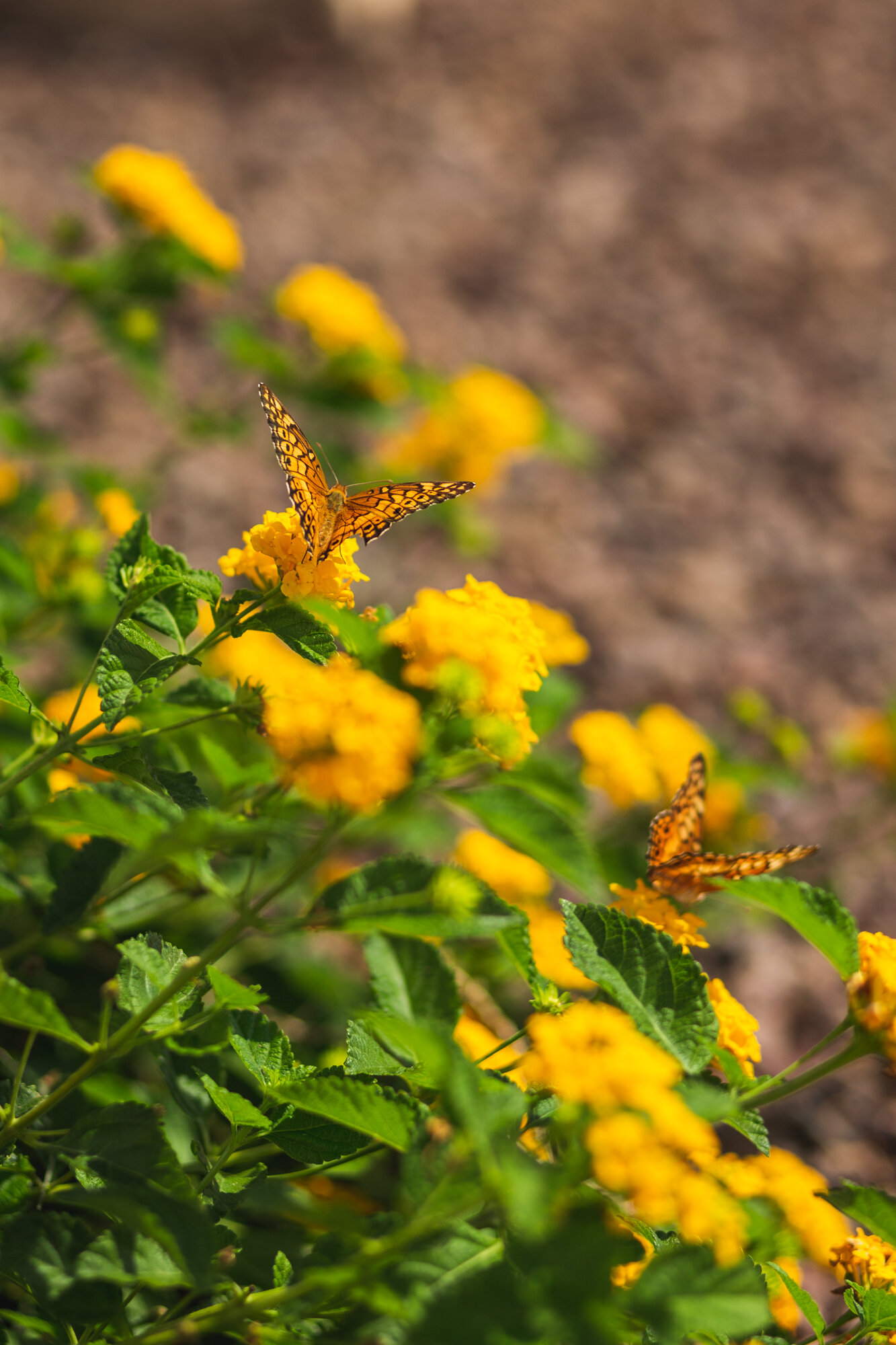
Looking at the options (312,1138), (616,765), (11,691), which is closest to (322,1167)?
(312,1138)

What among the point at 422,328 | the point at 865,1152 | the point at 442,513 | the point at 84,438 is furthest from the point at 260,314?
the point at 865,1152

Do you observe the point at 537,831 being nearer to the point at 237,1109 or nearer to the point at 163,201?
the point at 237,1109

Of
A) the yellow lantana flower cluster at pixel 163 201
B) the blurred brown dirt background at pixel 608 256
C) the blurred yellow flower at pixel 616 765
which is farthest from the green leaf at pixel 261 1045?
the blurred brown dirt background at pixel 608 256

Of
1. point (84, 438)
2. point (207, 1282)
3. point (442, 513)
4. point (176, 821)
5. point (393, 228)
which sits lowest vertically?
point (207, 1282)

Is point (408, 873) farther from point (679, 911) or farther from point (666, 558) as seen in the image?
point (666, 558)

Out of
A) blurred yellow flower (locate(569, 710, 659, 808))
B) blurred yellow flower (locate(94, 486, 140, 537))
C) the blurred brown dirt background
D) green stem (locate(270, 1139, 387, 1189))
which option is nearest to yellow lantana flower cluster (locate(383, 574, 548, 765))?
green stem (locate(270, 1139, 387, 1189))
